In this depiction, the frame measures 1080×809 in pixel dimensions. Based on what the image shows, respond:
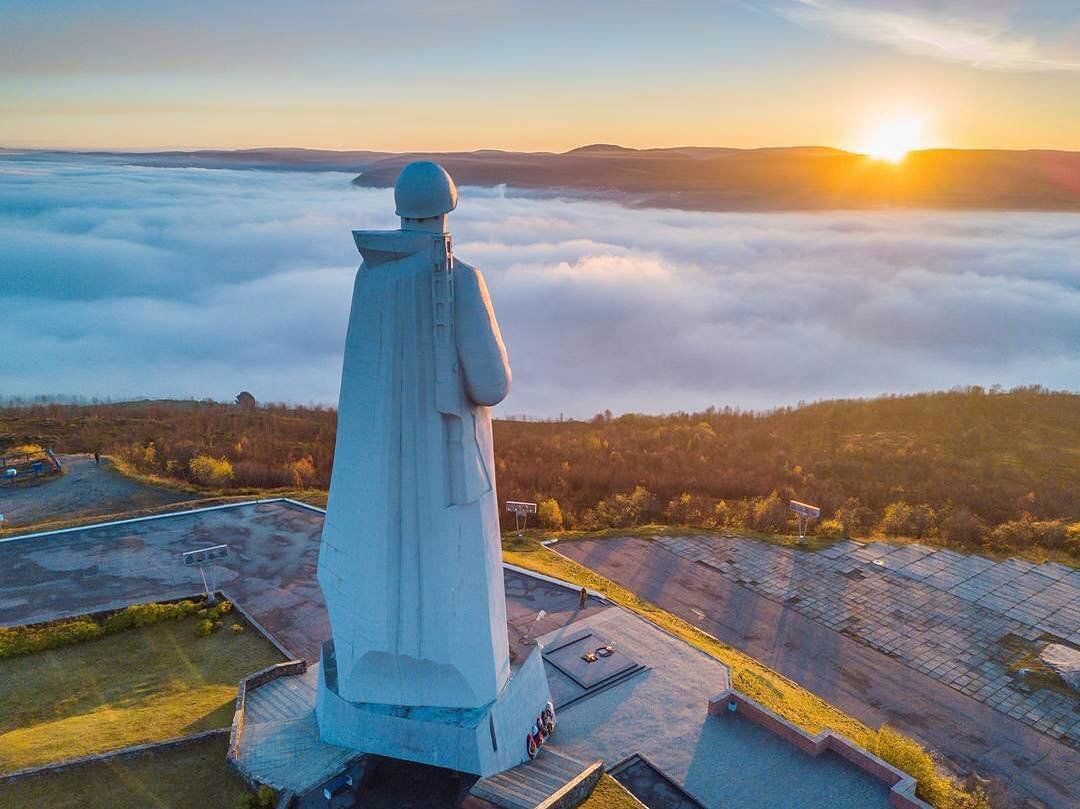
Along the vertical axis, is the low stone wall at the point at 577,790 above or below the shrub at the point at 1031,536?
above

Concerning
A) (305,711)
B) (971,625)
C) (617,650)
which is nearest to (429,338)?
(305,711)

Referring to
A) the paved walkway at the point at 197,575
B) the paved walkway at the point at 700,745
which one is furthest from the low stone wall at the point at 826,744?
the paved walkway at the point at 197,575

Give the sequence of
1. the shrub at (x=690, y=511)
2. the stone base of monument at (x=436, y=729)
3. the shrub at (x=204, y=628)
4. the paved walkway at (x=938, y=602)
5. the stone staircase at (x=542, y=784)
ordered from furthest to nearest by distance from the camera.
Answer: the shrub at (x=690, y=511) < the shrub at (x=204, y=628) < the paved walkway at (x=938, y=602) < the stone base of monument at (x=436, y=729) < the stone staircase at (x=542, y=784)

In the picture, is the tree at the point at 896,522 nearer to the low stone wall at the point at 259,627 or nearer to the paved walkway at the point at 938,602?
the paved walkway at the point at 938,602

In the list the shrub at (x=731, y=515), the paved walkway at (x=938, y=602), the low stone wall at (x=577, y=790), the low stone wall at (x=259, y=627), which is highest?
the low stone wall at (x=577, y=790)

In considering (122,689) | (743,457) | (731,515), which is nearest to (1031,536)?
(731,515)

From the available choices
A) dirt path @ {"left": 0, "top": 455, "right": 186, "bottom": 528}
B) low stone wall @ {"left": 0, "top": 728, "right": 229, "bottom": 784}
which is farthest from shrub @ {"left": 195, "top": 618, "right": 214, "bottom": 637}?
dirt path @ {"left": 0, "top": 455, "right": 186, "bottom": 528}
